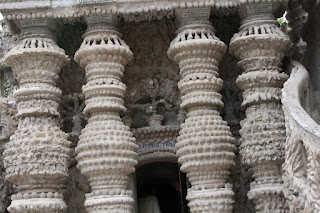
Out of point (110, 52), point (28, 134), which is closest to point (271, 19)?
point (110, 52)

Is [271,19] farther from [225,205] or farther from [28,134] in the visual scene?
[28,134]

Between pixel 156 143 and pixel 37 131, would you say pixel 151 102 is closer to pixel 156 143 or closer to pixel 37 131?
pixel 156 143

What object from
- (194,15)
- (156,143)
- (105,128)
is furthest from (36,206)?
(194,15)

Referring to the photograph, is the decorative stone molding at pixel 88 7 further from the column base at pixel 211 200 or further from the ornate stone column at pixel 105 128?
the column base at pixel 211 200

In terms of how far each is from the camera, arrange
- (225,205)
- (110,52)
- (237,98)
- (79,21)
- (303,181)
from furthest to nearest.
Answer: (237,98), (79,21), (110,52), (225,205), (303,181)

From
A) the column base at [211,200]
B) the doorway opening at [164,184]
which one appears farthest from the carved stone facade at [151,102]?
the doorway opening at [164,184]

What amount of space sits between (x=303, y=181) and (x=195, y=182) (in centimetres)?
174

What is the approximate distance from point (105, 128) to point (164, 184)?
4.10 metres

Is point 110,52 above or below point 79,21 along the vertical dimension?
below

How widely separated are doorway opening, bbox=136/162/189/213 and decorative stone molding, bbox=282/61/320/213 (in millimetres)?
3232

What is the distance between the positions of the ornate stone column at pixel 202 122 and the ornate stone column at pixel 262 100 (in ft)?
0.92

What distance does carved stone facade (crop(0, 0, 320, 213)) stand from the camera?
6.57 metres

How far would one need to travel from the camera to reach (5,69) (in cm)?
881

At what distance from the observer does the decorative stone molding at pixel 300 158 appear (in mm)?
4879
